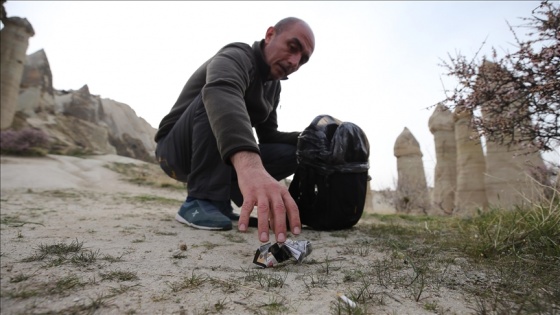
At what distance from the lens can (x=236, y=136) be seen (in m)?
1.33

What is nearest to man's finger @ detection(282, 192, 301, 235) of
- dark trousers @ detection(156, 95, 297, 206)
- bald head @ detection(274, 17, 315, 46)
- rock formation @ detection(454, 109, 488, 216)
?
dark trousers @ detection(156, 95, 297, 206)

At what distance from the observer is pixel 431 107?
2.29 meters

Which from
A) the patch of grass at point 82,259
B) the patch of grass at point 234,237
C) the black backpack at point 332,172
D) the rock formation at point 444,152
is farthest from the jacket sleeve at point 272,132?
the rock formation at point 444,152

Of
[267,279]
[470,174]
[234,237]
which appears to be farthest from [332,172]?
[470,174]

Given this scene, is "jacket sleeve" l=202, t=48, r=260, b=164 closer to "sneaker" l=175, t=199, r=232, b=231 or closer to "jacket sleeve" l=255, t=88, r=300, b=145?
"sneaker" l=175, t=199, r=232, b=231

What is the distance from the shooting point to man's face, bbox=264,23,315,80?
2.60 meters

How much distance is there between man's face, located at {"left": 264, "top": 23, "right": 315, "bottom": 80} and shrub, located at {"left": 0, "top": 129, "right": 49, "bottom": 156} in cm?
1318

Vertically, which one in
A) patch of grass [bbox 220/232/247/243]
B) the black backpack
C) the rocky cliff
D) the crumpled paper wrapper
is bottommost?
patch of grass [bbox 220/232/247/243]

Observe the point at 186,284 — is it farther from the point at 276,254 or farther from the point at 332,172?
the point at 332,172

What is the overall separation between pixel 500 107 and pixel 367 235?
3.78 feet

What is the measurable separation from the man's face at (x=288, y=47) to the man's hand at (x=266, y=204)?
167 centimetres

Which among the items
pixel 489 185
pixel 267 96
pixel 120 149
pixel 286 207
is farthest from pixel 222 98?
pixel 120 149

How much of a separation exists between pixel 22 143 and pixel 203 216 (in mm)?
14354

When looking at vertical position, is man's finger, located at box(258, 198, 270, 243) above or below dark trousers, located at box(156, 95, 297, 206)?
below
